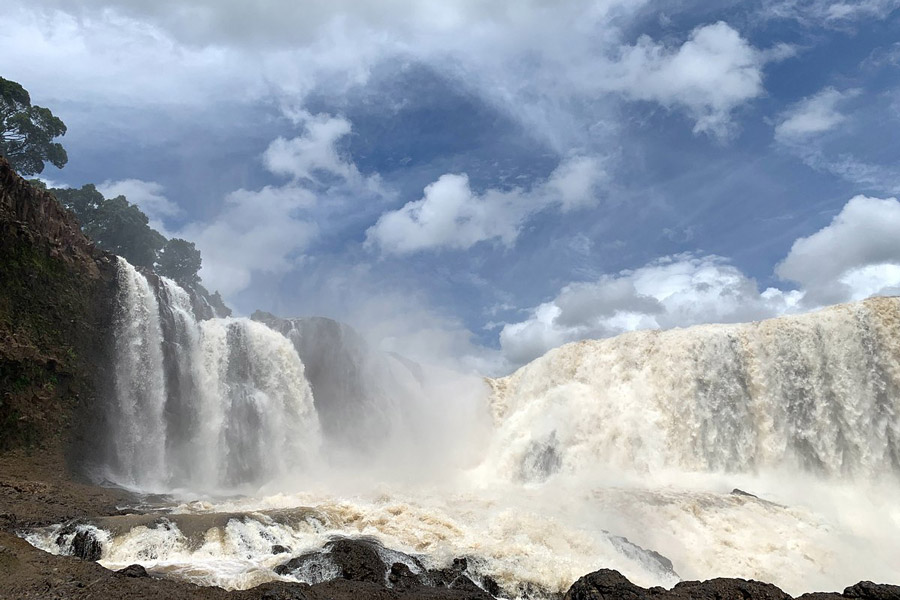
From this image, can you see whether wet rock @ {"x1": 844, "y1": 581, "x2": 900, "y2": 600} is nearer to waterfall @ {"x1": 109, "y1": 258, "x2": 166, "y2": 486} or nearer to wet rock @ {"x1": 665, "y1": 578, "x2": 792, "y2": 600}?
wet rock @ {"x1": 665, "y1": 578, "x2": 792, "y2": 600}

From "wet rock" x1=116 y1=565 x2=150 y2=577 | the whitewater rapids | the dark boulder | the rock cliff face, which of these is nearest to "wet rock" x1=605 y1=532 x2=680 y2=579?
the whitewater rapids

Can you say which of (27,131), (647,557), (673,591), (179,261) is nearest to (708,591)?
(673,591)

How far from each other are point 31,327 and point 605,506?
68.0 feet

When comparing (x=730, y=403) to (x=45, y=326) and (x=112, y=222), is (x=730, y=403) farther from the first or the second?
(x=112, y=222)

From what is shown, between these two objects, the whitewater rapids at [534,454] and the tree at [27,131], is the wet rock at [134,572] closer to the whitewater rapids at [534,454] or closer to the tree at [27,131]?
the whitewater rapids at [534,454]

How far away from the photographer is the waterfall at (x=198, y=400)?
75.9ft

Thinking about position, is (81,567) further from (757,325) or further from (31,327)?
(757,325)

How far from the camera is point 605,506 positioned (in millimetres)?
19391

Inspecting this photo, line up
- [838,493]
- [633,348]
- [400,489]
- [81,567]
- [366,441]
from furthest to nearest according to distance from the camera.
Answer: [366,441] → [633,348] → [400,489] → [838,493] → [81,567]

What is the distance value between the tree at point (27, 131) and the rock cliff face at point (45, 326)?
73.9 ft

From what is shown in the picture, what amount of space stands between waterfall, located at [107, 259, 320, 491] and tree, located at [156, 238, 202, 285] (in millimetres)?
29282

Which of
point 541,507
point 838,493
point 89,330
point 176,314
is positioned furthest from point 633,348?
point 89,330

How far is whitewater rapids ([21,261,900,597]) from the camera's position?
14047 mm

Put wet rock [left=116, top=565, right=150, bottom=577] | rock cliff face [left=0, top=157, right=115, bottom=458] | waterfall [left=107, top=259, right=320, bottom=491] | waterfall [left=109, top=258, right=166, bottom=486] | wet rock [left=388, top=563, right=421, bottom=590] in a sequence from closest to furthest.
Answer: wet rock [left=116, top=565, right=150, bottom=577] < wet rock [left=388, top=563, right=421, bottom=590] < rock cliff face [left=0, top=157, right=115, bottom=458] < waterfall [left=109, top=258, right=166, bottom=486] < waterfall [left=107, top=259, right=320, bottom=491]
